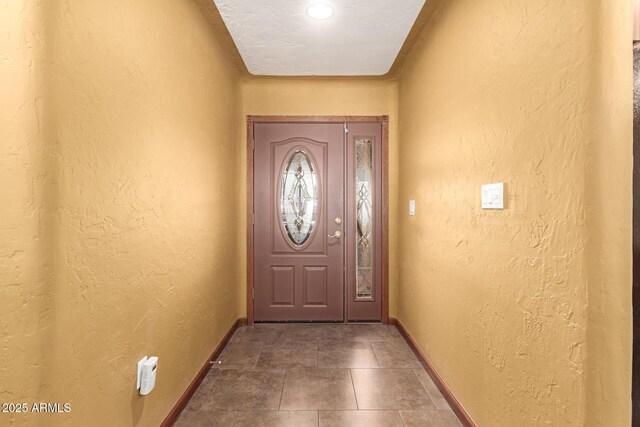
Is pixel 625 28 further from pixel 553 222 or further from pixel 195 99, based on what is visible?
pixel 195 99

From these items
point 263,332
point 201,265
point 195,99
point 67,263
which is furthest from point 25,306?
point 263,332

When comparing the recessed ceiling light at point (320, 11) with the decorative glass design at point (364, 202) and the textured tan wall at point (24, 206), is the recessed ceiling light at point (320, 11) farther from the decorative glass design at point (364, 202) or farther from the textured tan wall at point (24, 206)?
the textured tan wall at point (24, 206)

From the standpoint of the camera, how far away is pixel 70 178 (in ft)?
3.63

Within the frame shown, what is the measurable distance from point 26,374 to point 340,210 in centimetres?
278

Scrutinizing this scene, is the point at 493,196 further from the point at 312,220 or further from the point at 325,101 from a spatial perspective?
the point at 325,101

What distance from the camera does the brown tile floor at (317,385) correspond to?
1.91 m

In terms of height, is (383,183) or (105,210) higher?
(383,183)

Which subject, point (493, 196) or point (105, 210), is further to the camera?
point (493, 196)

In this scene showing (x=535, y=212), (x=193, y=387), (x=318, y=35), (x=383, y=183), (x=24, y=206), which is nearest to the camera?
(x=24, y=206)

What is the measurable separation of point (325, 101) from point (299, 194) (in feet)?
3.41

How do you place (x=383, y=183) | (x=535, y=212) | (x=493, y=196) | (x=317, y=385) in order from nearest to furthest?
(x=535, y=212), (x=493, y=196), (x=317, y=385), (x=383, y=183)

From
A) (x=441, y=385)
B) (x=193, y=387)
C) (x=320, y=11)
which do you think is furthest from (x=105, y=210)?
(x=441, y=385)

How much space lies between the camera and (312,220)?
11.3 feet

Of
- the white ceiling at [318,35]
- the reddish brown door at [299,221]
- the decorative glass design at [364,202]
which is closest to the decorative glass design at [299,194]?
the reddish brown door at [299,221]
